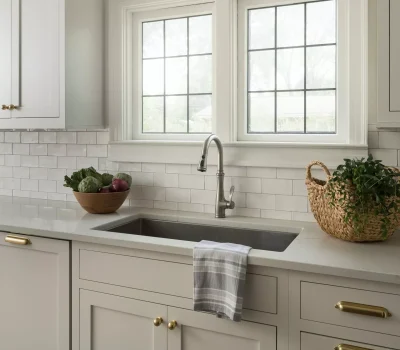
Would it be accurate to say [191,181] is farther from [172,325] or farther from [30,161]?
[30,161]

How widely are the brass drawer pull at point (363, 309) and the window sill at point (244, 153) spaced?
0.79 m

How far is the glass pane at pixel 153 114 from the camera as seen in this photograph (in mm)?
2494

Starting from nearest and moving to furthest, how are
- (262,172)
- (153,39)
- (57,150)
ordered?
(262,172), (153,39), (57,150)

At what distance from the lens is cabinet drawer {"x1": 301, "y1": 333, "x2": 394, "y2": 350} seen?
4.44ft

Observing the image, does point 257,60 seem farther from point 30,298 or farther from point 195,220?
→ point 30,298

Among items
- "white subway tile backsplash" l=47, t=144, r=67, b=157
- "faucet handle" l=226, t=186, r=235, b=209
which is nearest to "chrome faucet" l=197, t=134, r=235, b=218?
"faucet handle" l=226, t=186, r=235, b=209

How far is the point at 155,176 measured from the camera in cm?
241

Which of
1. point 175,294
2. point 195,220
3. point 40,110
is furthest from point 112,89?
point 175,294

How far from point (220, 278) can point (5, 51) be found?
1749 mm

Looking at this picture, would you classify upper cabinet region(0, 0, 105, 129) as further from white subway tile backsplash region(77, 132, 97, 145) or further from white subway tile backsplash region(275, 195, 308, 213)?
white subway tile backsplash region(275, 195, 308, 213)

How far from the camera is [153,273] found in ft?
5.43

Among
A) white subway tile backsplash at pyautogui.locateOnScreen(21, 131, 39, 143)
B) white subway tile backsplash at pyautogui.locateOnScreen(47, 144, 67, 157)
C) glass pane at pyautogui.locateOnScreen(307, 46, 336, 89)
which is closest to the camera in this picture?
glass pane at pyautogui.locateOnScreen(307, 46, 336, 89)

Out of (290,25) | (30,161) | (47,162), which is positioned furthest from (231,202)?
(30,161)

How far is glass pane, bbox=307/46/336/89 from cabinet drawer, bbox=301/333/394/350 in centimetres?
120
